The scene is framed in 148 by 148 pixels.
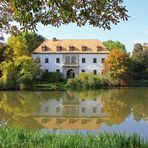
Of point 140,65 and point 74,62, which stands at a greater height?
point 74,62

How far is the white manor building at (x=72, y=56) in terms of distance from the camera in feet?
184

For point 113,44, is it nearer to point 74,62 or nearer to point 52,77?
point 74,62

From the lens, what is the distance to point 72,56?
56.8m

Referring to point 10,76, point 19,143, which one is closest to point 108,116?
point 19,143

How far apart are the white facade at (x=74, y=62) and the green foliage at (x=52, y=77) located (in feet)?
8.77

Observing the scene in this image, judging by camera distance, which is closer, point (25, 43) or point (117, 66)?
point (117, 66)

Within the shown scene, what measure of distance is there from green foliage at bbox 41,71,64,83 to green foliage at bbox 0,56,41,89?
7.31m

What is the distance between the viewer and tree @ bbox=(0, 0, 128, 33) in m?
5.39

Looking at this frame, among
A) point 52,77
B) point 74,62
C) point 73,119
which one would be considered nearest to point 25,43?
point 74,62

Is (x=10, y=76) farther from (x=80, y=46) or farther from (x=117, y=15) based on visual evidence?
(x=117, y=15)

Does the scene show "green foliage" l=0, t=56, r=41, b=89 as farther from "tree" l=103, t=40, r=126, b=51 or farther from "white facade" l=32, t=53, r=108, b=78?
"tree" l=103, t=40, r=126, b=51

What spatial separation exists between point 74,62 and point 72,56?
95 centimetres

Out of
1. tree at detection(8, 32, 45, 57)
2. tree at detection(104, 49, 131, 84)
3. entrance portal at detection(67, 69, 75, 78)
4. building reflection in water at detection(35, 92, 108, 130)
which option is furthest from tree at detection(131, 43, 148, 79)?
building reflection in water at detection(35, 92, 108, 130)

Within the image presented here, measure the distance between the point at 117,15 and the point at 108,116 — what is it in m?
13.0
